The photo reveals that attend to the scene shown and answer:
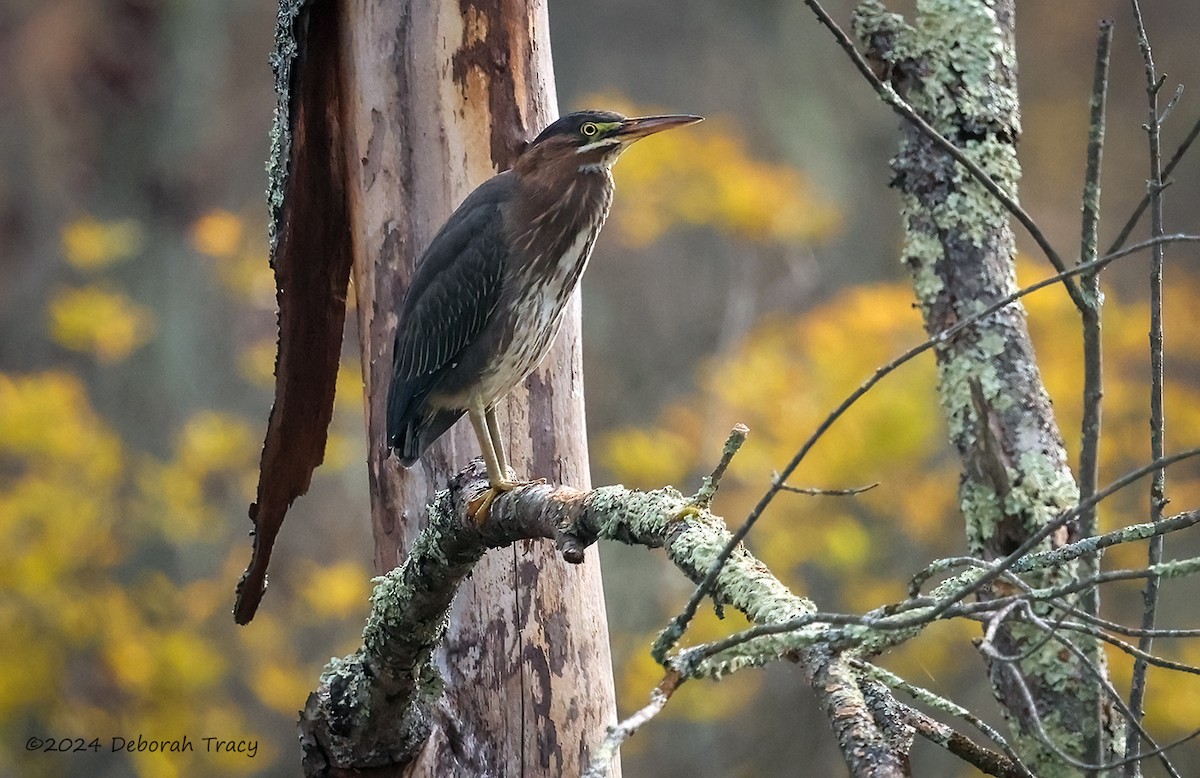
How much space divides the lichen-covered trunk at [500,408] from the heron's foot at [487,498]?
0.78 ft

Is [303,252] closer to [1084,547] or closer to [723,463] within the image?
[723,463]

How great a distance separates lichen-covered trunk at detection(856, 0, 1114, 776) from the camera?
7.44ft

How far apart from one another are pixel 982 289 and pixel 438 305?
1141 millimetres

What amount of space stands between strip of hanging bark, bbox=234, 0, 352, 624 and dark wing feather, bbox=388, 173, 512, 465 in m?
0.26

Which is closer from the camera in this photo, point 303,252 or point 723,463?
point 723,463

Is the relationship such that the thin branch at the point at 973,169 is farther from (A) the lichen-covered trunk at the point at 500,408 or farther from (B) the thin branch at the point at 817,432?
(A) the lichen-covered trunk at the point at 500,408

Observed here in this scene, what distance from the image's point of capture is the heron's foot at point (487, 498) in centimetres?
197

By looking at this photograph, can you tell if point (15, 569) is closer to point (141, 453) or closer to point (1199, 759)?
point (141, 453)

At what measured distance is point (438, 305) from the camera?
100 inches

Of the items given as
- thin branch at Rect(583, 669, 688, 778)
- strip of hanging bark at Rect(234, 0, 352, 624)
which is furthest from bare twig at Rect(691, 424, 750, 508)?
strip of hanging bark at Rect(234, 0, 352, 624)

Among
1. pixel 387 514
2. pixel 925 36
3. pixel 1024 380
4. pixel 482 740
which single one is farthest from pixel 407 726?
pixel 925 36

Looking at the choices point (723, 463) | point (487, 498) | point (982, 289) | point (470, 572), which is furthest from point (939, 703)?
point (982, 289)

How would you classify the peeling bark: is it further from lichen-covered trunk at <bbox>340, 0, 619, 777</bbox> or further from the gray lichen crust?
the gray lichen crust

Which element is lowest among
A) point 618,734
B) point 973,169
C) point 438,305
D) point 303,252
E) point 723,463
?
point 618,734
